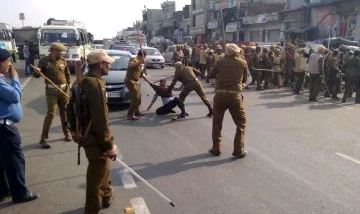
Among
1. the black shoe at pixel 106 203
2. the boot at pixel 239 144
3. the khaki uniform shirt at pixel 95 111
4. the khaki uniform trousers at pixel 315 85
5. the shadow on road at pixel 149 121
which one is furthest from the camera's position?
the khaki uniform trousers at pixel 315 85

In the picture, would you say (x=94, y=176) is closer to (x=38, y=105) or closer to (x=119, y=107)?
(x=119, y=107)

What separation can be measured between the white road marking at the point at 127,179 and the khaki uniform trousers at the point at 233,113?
5.66 ft

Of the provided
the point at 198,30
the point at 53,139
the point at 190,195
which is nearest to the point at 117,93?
the point at 53,139

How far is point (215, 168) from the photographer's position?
21.3 feet

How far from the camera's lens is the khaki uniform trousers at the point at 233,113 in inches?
276

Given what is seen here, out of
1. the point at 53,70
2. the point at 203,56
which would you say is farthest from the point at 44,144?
the point at 203,56

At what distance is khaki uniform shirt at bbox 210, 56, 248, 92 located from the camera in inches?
279

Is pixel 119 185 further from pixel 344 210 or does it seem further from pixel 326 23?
pixel 326 23

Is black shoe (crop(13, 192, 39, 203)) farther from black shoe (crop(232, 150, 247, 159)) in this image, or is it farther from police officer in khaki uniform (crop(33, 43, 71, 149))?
black shoe (crop(232, 150, 247, 159))

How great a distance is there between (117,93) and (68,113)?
7.35m

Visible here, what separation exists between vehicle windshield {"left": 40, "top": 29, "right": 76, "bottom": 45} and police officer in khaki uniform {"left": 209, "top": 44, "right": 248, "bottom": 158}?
17.9 m

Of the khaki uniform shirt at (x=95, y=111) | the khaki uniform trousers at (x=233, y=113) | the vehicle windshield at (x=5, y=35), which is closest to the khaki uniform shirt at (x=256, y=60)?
the khaki uniform trousers at (x=233, y=113)

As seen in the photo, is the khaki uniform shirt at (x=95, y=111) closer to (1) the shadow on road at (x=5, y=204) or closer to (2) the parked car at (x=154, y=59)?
(1) the shadow on road at (x=5, y=204)

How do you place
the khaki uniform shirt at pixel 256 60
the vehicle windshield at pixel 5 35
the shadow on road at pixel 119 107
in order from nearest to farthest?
the shadow on road at pixel 119 107 → the khaki uniform shirt at pixel 256 60 → the vehicle windshield at pixel 5 35
